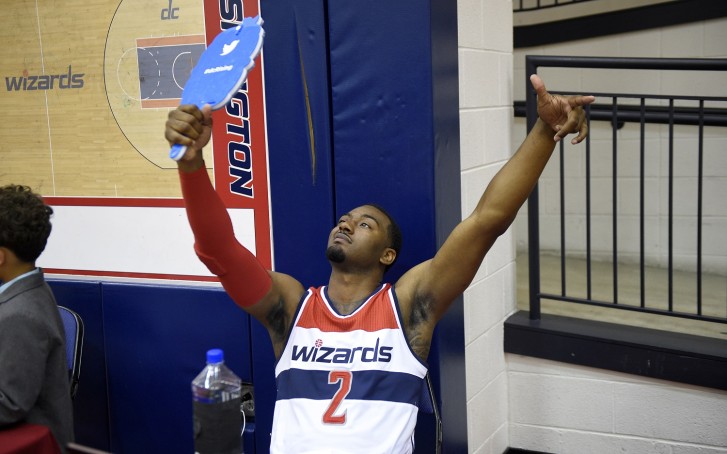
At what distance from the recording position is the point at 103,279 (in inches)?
121

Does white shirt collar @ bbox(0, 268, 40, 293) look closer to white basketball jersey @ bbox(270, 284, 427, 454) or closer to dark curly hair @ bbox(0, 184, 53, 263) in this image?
dark curly hair @ bbox(0, 184, 53, 263)

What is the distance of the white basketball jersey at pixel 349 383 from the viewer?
2061 millimetres

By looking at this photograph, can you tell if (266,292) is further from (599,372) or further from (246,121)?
(599,372)

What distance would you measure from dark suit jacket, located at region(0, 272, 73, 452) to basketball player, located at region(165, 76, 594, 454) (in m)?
0.59

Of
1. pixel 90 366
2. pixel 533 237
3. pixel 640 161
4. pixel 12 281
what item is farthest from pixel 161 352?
pixel 640 161

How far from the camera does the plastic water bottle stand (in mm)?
1704

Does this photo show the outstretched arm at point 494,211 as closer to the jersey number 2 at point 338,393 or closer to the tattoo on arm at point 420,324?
the tattoo on arm at point 420,324

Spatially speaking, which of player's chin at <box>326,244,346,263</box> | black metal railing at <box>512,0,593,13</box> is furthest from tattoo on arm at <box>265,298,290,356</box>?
black metal railing at <box>512,0,593,13</box>

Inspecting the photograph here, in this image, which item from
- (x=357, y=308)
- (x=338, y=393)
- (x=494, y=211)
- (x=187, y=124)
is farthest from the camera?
(x=357, y=308)

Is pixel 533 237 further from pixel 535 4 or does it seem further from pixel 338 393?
pixel 535 4

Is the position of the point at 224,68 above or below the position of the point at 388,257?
above

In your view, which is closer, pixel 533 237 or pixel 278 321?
pixel 278 321

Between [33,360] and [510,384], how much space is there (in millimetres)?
1758

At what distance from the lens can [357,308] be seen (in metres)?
2.23
